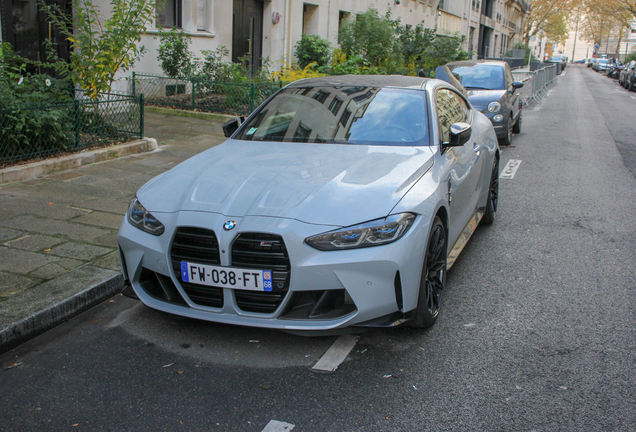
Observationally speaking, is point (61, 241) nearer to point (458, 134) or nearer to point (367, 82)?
point (367, 82)

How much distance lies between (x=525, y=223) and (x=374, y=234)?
383 centimetres

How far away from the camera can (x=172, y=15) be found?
1561 cm

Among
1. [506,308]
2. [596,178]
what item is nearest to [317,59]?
[596,178]

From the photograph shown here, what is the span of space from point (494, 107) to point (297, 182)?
9.03 metres

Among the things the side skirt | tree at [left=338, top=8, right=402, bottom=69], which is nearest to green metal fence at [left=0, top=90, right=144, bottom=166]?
the side skirt

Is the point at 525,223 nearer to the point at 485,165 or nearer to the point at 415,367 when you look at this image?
the point at 485,165

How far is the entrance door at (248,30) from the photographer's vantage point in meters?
18.1

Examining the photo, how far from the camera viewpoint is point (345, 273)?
3199 mm

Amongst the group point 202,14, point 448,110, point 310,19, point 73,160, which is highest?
point 310,19

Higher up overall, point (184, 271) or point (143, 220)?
point (143, 220)

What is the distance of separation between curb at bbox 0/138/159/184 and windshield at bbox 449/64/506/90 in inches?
266

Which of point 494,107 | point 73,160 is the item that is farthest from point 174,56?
point 494,107

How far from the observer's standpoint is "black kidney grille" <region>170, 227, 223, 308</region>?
3348mm

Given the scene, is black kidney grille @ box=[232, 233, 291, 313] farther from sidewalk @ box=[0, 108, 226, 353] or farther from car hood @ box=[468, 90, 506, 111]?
car hood @ box=[468, 90, 506, 111]
